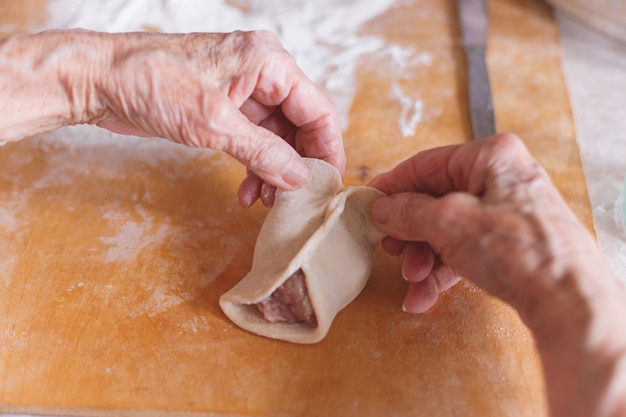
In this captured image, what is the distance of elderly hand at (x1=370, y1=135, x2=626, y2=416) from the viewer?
100cm

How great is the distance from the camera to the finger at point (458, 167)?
4.22ft

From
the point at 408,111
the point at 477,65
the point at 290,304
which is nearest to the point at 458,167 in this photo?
the point at 290,304

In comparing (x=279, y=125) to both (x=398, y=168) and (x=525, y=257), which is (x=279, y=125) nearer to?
(x=398, y=168)

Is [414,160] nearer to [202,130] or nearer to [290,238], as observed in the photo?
[290,238]

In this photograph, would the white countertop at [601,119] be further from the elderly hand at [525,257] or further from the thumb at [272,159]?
the thumb at [272,159]

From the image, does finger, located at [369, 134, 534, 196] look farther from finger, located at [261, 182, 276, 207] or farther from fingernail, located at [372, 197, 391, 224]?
finger, located at [261, 182, 276, 207]

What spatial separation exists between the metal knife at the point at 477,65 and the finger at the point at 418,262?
607 mm

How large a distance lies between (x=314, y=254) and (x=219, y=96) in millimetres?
396

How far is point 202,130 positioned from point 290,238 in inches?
12.4

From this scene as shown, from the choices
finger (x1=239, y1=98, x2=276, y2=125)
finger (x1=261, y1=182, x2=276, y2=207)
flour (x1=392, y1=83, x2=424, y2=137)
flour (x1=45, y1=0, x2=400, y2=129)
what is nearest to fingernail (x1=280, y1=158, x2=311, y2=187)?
finger (x1=261, y1=182, x2=276, y2=207)

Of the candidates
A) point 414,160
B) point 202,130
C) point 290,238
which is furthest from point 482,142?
point 202,130

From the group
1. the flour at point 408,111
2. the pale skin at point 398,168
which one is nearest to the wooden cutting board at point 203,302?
the flour at point 408,111

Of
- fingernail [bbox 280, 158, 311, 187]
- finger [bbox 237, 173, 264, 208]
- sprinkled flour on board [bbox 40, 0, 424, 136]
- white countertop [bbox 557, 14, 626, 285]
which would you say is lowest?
white countertop [bbox 557, 14, 626, 285]

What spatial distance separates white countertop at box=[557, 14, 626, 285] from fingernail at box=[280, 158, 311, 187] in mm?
832
